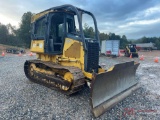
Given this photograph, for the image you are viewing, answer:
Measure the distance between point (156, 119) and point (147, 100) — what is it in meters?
1.25

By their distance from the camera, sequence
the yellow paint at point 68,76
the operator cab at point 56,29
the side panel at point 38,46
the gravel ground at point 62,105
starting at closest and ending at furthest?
the gravel ground at point 62,105 → the yellow paint at point 68,76 → the operator cab at point 56,29 → the side panel at point 38,46

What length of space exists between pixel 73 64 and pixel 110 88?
1592 millimetres

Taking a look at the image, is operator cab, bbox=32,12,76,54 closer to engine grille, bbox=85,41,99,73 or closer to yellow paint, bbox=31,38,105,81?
yellow paint, bbox=31,38,105,81

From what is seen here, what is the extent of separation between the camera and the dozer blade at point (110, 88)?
4291mm

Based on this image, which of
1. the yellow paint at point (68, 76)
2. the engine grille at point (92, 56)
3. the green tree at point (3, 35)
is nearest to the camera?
the yellow paint at point (68, 76)

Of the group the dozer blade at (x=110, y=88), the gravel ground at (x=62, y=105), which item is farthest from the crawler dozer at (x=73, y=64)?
the gravel ground at (x=62, y=105)

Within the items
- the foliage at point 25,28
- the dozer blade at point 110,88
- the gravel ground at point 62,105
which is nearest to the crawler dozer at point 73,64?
the dozer blade at point 110,88

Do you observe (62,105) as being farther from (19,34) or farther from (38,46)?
(19,34)

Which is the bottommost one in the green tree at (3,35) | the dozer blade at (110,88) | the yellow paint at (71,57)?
the dozer blade at (110,88)

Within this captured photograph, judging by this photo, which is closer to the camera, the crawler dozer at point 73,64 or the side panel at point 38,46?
the crawler dozer at point 73,64

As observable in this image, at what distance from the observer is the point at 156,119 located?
162 inches

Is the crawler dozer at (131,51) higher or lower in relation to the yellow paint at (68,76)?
higher

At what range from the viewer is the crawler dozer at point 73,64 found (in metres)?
4.72

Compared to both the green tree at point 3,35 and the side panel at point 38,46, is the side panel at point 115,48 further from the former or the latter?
the green tree at point 3,35
